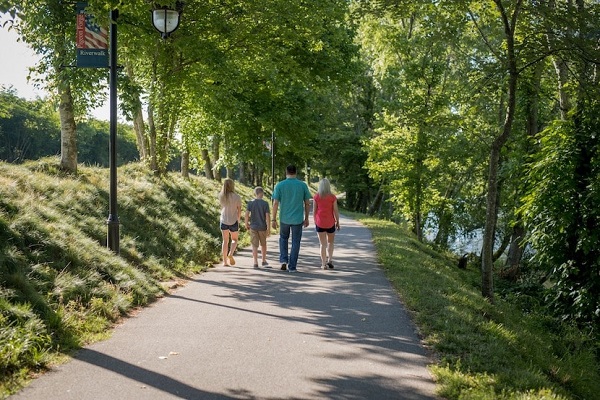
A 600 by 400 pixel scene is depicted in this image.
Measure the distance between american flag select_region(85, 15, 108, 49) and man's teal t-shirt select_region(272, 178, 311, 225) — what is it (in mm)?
4014

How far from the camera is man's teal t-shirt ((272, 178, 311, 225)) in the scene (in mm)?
11273

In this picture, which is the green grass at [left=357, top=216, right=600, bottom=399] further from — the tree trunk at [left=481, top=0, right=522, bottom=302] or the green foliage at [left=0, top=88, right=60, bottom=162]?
the green foliage at [left=0, top=88, right=60, bottom=162]

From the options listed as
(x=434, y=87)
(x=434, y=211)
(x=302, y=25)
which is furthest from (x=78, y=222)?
(x=434, y=211)

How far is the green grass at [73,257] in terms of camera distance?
557cm

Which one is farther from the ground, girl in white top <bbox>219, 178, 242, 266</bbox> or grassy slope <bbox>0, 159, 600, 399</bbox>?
girl in white top <bbox>219, 178, 242, 266</bbox>

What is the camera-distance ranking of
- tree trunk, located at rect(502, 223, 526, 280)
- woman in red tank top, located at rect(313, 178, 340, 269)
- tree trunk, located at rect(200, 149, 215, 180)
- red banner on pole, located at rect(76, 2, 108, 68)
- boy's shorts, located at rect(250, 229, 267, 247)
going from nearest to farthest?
red banner on pole, located at rect(76, 2, 108, 68), woman in red tank top, located at rect(313, 178, 340, 269), boy's shorts, located at rect(250, 229, 267, 247), tree trunk, located at rect(502, 223, 526, 280), tree trunk, located at rect(200, 149, 215, 180)

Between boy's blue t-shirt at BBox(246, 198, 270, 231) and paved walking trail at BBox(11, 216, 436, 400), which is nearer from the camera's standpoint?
paved walking trail at BBox(11, 216, 436, 400)

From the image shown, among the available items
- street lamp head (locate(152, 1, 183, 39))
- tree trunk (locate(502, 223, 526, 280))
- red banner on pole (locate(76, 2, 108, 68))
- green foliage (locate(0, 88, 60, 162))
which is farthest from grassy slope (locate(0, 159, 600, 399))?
green foliage (locate(0, 88, 60, 162))

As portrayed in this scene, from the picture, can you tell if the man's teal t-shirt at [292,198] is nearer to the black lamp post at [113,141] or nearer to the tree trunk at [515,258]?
the black lamp post at [113,141]

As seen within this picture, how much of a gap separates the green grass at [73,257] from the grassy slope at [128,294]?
18mm

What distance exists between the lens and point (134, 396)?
4.52 metres

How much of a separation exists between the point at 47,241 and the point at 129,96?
5.61 meters

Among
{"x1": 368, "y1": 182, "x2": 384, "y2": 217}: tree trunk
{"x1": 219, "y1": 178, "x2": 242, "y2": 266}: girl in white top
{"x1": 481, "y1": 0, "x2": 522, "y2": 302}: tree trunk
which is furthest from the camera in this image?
{"x1": 368, "y1": 182, "x2": 384, "y2": 217}: tree trunk

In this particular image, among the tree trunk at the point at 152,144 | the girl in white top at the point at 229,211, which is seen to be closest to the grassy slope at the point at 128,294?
the girl in white top at the point at 229,211
